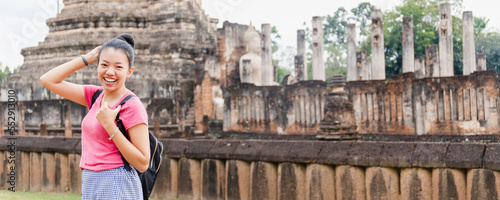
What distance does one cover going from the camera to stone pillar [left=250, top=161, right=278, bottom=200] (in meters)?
5.70

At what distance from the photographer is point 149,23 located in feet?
51.4

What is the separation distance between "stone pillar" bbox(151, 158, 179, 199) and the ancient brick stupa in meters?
8.15

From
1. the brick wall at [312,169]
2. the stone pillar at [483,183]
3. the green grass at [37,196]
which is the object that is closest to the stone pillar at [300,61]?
the green grass at [37,196]

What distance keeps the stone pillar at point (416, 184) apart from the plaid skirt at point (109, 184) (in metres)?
2.76

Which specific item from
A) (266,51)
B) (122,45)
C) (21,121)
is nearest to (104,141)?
(122,45)

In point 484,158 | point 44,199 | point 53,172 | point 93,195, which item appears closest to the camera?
point 93,195

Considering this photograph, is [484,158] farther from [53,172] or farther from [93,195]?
[53,172]

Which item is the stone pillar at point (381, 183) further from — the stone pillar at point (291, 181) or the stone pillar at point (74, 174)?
the stone pillar at point (74, 174)

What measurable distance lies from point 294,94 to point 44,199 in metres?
8.17

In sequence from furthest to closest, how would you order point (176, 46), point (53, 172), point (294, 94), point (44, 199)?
point (176, 46) → point (294, 94) → point (53, 172) → point (44, 199)

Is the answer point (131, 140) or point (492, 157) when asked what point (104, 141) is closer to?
point (131, 140)

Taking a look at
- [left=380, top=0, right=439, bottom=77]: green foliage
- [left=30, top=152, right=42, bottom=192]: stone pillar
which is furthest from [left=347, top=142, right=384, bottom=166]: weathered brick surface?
[left=380, top=0, right=439, bottom=77]: green foliage

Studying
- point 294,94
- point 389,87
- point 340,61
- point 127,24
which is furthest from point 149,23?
point 340,61

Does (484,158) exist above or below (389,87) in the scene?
below
